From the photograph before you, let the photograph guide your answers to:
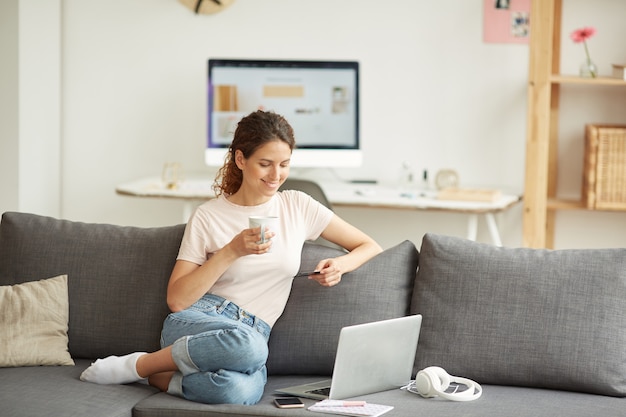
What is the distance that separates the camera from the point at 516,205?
469cm

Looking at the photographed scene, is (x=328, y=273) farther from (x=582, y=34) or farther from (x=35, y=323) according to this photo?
(x=582, y=34)

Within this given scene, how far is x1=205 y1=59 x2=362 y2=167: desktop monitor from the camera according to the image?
15.0ft

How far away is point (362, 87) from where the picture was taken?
4.84 meters

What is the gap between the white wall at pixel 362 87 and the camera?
184 inches

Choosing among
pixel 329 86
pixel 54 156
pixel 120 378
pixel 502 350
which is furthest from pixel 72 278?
pixel 54 156

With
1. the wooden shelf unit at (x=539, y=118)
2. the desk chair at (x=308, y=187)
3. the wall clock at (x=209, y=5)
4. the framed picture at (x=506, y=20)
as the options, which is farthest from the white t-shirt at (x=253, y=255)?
the wall clock at (x=209, y=5)

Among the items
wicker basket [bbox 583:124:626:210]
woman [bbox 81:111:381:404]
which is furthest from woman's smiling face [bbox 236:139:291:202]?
wicker basket [bbox 583:124:626:210]

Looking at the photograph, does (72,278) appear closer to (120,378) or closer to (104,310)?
(104,310)

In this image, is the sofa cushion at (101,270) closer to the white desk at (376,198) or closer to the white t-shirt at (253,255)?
the white t-shirt at (253,255)

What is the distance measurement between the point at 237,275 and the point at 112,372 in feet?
1.38

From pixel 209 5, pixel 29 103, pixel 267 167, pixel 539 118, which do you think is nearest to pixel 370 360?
pixel 267 167

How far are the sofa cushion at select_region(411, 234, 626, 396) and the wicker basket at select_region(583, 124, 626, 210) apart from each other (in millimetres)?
1585

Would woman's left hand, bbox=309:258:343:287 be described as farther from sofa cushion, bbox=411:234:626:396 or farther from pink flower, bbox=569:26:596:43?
pink flower, bbox=569:26:596:43

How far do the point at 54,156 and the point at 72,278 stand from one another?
234 centimetres
